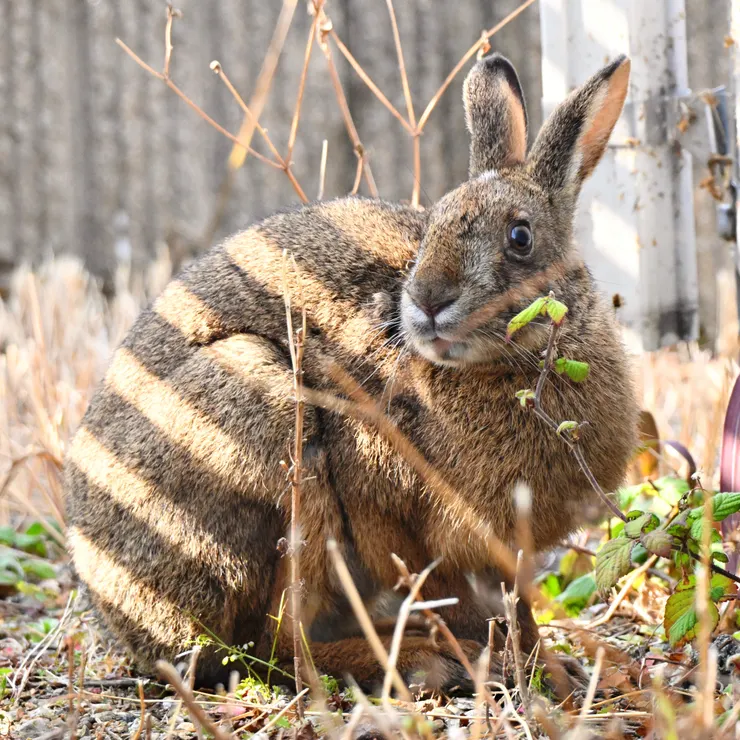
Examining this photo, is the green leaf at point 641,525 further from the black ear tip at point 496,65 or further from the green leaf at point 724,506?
the black ear tip at point 496,65

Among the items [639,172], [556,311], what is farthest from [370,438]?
[639,172]

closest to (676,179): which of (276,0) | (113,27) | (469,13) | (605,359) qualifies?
(605,359)

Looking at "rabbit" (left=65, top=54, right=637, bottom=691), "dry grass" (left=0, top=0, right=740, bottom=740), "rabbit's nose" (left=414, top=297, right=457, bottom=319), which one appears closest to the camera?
"dry grass" (left=0, top=0, right=740, bottom=740)

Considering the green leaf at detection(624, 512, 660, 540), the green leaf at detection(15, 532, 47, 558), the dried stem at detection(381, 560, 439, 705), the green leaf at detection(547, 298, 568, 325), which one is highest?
the green leaf at detection(547, 298, 568, 325)

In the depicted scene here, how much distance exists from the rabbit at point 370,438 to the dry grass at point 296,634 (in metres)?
Answer: 0.14

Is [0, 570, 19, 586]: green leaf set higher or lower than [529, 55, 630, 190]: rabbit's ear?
lower

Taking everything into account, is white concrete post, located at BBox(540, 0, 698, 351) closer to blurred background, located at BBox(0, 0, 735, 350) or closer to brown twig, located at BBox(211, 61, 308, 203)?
brown twig, located at BBox(211, 61, 308, 203)

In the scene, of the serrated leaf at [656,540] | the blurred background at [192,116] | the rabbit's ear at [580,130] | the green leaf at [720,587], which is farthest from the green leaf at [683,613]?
the blurred background at [192,116]

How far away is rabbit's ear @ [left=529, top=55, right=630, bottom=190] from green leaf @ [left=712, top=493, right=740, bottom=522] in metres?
1.05

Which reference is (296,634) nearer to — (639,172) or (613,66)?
(613,66)

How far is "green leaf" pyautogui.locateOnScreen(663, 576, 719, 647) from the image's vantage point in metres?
2.28

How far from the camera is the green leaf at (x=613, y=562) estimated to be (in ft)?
7.54

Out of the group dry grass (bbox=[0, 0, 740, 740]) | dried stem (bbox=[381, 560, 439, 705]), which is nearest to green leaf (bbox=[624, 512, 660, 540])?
dry grass (bbox=[0, 0, 740, 740])

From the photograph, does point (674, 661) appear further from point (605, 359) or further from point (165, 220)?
point (165, 220)
